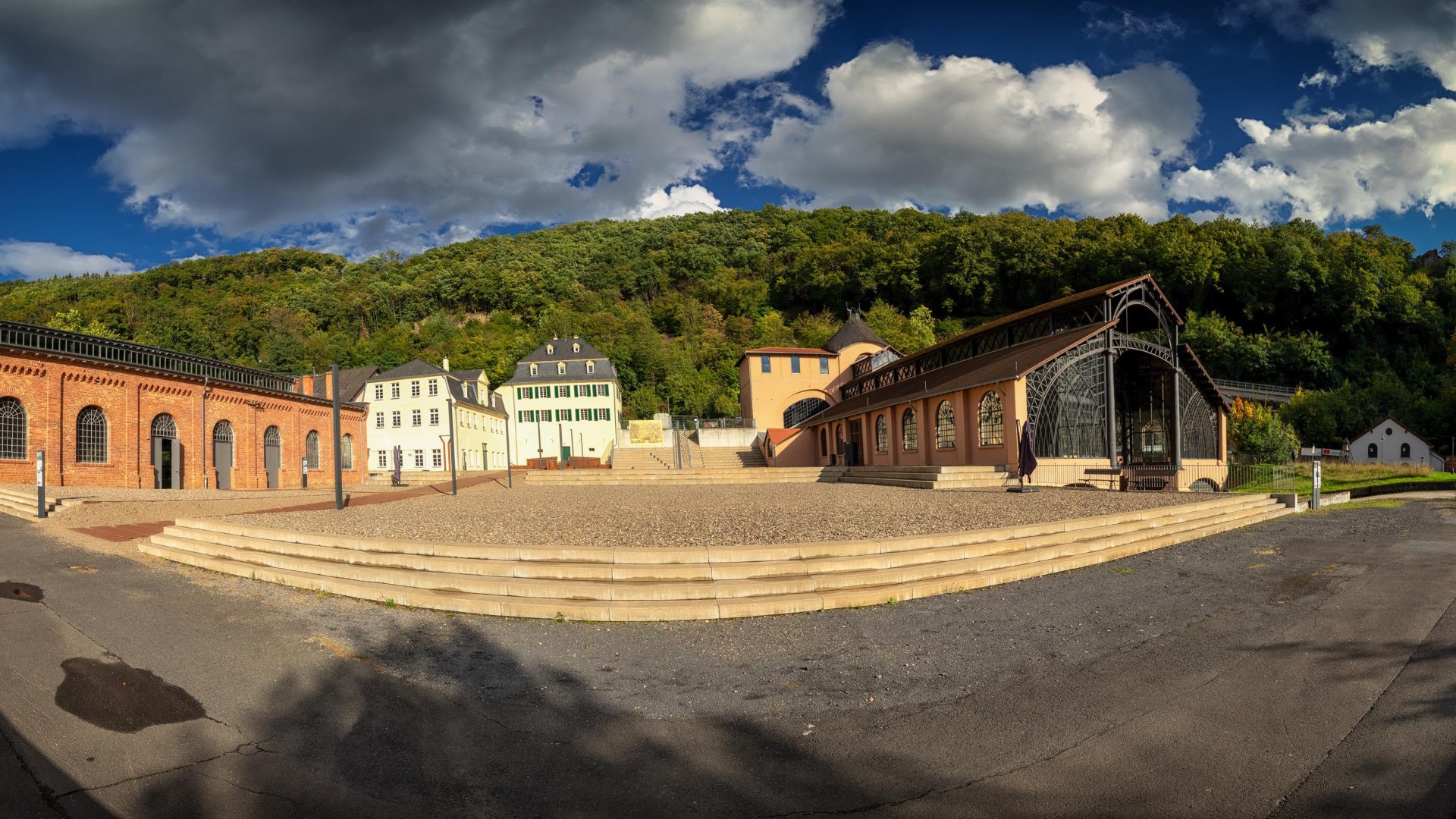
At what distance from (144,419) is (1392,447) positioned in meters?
78.6

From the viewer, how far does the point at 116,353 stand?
32.3m

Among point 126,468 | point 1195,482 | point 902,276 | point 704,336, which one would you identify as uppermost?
point 902,276

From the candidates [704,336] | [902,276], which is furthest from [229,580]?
[902,276]

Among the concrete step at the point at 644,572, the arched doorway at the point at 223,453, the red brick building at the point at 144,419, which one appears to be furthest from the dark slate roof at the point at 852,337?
the concrete step at the point at 644,572

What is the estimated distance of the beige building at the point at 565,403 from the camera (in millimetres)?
65438

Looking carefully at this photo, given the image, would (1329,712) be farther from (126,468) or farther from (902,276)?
(902,276)

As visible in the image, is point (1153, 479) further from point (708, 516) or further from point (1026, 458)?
point (708, 516)

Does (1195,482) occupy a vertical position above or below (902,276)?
below

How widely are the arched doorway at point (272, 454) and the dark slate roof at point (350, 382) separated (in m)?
13.0

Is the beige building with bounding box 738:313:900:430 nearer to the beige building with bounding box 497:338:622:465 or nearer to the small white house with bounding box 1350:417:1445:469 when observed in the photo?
the beige building with bounding box 497:338:622:465

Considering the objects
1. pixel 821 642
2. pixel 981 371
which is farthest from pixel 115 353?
pixel 821 642

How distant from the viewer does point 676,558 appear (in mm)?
9734

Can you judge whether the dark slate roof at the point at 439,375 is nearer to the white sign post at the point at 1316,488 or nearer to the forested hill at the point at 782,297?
the forested hill at the point at 782,297

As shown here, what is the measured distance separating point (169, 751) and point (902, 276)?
92305 mm
